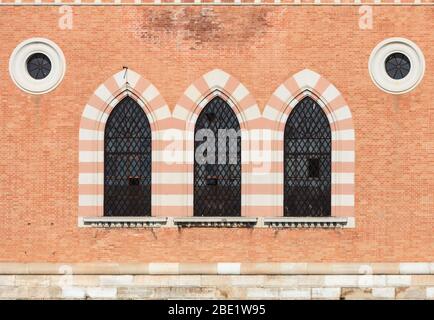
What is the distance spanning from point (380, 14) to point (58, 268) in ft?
26.8

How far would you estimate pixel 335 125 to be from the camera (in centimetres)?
2245

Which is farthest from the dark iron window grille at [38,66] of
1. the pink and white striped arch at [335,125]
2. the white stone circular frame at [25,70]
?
the pink and white striped arch at [335,125]

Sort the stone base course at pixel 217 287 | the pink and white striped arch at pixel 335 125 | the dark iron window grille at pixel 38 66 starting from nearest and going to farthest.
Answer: the stone base course at pixel 217 287, the pink and white striped arch at pixel 335 125, the dark iron window grille at pixel 38 66

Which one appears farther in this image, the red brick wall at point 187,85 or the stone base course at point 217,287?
the red brick wall at point 187,85

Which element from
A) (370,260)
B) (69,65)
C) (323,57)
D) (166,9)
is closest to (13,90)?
(69,65)

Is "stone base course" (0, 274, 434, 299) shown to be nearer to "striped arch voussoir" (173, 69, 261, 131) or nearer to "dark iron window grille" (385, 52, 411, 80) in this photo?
"striped arch voussoir" (173, 69, 261, 131)

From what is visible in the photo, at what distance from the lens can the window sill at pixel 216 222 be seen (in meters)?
22.3

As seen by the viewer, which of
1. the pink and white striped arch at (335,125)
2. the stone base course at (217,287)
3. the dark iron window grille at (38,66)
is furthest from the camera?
the dark iron window grille at (38,66)

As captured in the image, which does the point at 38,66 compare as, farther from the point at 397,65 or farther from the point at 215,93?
the point at 397,65

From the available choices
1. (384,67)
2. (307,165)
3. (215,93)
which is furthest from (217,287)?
(384,67)

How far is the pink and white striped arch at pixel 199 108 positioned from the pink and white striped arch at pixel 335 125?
1.70 feet

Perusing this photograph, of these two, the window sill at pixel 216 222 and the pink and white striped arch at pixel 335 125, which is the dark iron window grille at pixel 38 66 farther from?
the pink and white striped arch at pixel 335 125

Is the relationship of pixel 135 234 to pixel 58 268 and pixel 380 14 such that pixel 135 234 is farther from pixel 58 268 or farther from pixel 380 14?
pixel 380 14

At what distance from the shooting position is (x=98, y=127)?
2253cm
